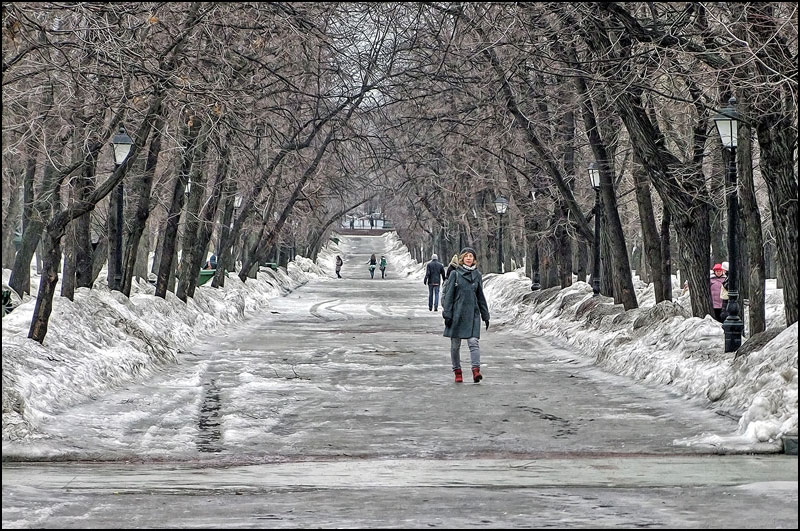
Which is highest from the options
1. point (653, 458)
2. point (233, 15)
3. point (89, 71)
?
point (233, 15)

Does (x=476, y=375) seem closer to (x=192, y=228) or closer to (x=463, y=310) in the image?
(x=463, y=310)

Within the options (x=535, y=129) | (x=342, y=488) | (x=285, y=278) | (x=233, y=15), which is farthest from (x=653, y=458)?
(x=285, y=278)

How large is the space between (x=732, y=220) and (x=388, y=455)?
781cm

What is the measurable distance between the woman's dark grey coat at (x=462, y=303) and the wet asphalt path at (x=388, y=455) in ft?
2.57

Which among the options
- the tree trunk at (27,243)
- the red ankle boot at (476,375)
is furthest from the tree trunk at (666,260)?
the tree trunk at (27,243)

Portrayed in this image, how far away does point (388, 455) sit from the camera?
11031mm

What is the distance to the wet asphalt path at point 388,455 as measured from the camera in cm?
774

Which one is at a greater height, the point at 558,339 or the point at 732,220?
the point at 732,220

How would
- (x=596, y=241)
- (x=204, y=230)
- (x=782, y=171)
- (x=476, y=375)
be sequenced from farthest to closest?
(x=204, y=230) < (x=596, y=241) < (x=476, y=375) < (x=782, y=171)

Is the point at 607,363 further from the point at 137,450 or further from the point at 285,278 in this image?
the point at 285,278

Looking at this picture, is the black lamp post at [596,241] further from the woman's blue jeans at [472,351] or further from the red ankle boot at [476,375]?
the red ankle boot at [476,375]

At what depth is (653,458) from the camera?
34.9ft

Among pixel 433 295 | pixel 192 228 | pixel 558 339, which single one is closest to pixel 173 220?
pixel 192 228

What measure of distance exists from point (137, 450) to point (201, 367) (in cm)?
772
